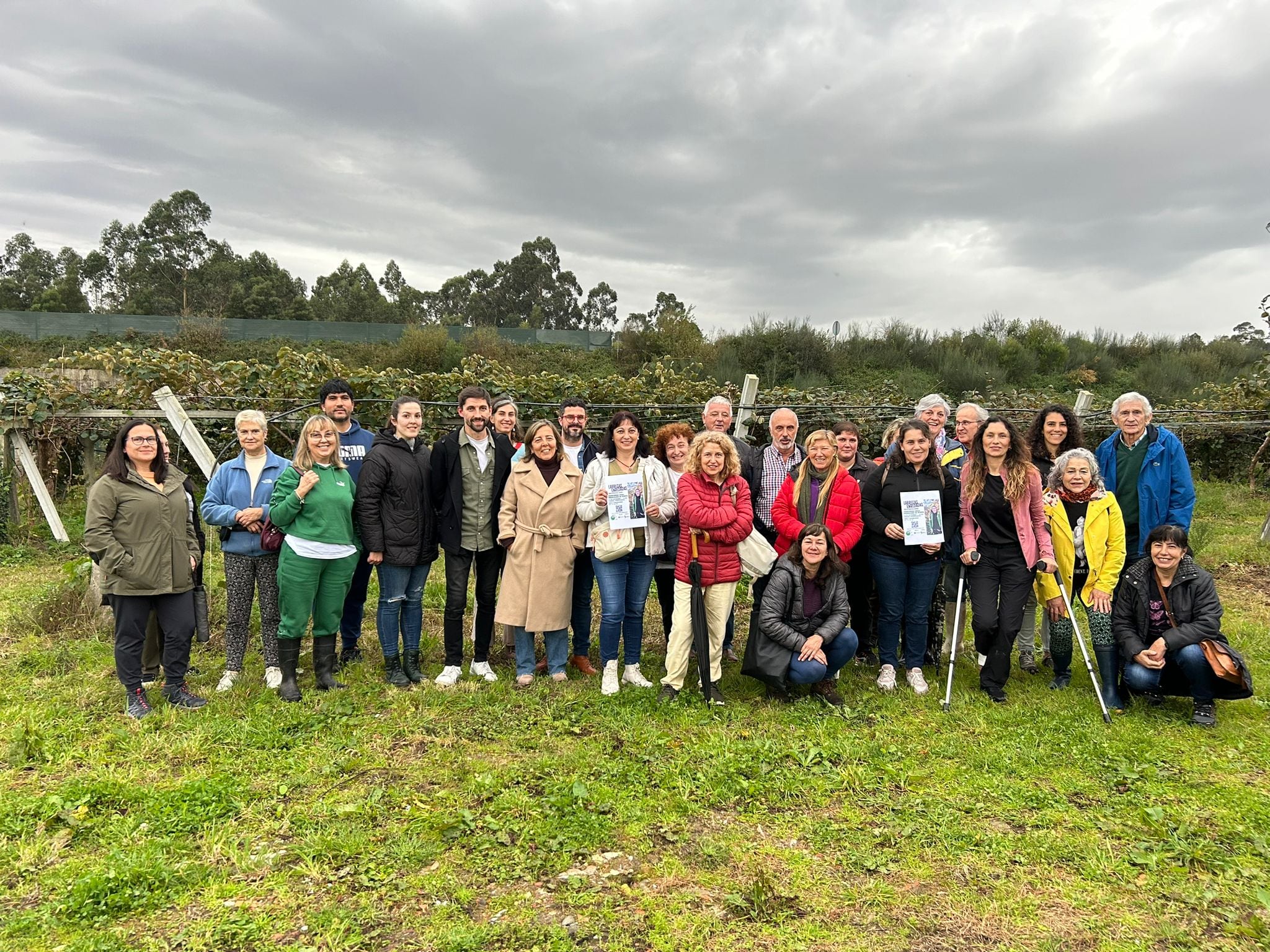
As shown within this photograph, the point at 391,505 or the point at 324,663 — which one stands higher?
the point at 391,505

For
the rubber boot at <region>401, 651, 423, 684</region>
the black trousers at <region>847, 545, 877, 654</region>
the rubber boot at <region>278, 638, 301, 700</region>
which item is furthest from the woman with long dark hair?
the black trousers at <region>847, 545, 877, 654</region>

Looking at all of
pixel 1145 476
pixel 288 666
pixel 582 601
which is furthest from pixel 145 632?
pixel 1145 476

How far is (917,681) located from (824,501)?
1.29 metres

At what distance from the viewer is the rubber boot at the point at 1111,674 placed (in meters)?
4.46

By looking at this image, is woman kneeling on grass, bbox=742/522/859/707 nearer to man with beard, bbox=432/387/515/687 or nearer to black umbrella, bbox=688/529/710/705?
black umbrella, bbox=688/529/710/705

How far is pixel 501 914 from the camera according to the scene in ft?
8.84

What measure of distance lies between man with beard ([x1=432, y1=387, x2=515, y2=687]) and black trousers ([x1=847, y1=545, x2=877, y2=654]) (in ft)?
7.78

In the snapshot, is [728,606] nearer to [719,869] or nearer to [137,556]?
[719,869]

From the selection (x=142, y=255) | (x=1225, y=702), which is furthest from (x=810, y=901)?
(x=142, y=255)

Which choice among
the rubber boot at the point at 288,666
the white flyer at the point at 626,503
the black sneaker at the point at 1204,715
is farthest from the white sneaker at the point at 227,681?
the black sneaker at the point at 1204,715

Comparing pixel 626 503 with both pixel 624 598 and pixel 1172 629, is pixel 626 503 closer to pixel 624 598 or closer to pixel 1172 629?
pixel 624 598

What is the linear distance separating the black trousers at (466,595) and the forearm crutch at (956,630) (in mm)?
2892

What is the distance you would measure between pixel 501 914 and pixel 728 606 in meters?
2.34

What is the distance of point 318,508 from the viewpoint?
444 cm
